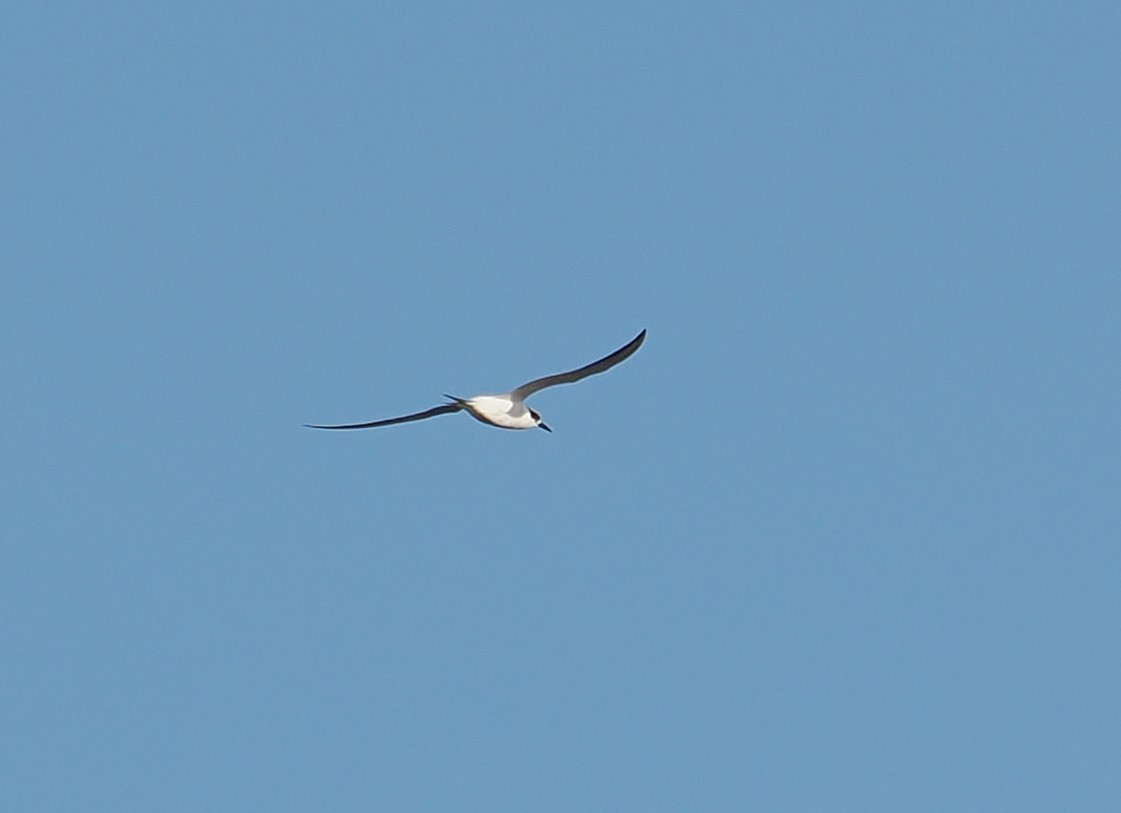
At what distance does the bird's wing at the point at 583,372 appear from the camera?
4656cm

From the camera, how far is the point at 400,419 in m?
49.5

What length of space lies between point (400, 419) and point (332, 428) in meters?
1.36

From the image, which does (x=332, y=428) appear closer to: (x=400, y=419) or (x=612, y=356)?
(x=400, y=419)

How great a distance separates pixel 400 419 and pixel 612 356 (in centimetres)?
419

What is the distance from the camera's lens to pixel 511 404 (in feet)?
162

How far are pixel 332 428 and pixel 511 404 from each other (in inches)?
113

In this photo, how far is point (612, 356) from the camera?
47.1m

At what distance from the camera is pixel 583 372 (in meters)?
48.1

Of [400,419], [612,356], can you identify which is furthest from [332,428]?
[612,356]

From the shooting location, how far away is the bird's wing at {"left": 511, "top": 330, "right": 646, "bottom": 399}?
153 ft

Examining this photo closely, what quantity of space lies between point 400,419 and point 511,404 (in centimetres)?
179
